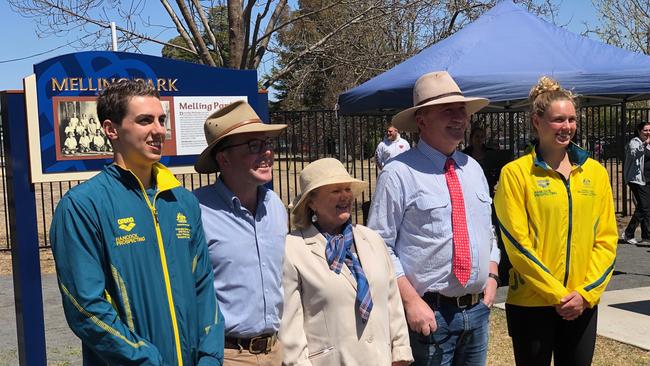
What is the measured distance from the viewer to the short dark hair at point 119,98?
2584 mm

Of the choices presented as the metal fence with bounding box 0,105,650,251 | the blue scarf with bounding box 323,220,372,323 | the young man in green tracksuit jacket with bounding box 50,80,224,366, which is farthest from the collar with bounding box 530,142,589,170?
the metal fence with bounding box 0,105,650,251

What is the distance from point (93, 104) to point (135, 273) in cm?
193

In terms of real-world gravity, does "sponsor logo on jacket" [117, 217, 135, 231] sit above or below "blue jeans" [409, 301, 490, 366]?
above

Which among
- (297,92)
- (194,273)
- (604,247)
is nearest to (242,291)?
(194,273)

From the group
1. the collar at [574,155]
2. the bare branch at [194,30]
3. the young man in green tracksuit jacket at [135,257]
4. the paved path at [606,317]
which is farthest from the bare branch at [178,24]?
the young man in green tracksuit jacket at [135,257]

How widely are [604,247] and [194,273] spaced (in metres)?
2.23

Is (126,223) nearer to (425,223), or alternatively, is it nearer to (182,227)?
(182,227)

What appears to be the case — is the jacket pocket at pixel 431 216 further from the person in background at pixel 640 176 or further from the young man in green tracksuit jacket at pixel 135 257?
the person in background at pixel 640 176

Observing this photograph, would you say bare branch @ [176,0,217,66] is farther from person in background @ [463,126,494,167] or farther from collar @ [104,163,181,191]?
collar @ [104,163,181,191]

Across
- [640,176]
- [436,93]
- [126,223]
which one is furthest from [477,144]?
[126,223]

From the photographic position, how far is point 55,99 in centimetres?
398

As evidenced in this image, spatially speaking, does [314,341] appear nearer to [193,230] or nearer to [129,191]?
[193,230]

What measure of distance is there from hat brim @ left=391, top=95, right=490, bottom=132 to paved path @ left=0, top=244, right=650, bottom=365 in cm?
322

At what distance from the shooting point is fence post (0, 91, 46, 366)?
3918 mm
